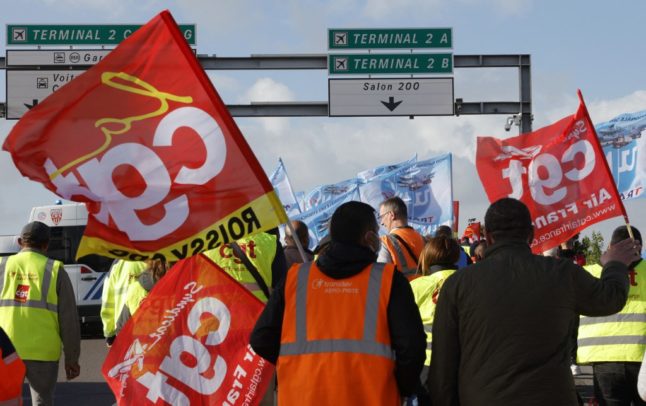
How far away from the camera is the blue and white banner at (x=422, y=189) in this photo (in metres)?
20.0

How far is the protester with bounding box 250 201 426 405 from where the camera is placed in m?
4.83

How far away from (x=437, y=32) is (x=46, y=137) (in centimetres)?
1809

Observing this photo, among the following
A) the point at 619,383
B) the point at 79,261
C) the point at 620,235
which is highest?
the point at 620,235

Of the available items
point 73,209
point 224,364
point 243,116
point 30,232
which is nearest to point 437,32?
point 243,116

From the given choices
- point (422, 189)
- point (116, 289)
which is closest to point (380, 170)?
point (422, 189)

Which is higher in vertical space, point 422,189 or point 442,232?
point 422,189

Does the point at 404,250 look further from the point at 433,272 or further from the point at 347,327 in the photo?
the point at 347,327

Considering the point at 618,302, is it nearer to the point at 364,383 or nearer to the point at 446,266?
the point at 364,383

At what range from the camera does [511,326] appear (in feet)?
15.8

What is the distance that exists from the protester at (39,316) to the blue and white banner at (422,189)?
12.4 meters

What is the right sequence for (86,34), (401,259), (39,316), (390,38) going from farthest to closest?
1. (390,38)
2. (86,34)
3. (401,259)
4. (39,316)

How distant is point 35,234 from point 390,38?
1596cm

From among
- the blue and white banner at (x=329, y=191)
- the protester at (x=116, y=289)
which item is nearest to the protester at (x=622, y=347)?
the protester at (x=116, y=289)

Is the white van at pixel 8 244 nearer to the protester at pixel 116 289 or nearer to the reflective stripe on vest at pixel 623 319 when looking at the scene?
the protester at pixel 116 289
